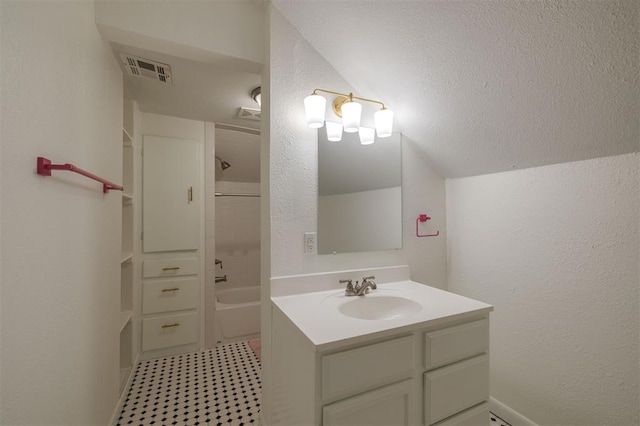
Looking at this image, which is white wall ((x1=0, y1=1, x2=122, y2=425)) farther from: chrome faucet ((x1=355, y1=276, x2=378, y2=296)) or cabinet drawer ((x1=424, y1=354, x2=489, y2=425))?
cabinet drawer ((x1=424, y1=354, x2=489, y2=425))

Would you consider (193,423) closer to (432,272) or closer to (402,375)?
(402,375)

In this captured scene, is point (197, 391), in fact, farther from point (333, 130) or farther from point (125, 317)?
point (333, 130)

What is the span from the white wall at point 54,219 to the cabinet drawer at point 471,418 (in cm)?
142

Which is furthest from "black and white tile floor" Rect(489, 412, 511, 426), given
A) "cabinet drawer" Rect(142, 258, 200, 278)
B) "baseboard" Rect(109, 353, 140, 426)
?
"cabinet drawer" Rect(142, 258, 200, 278)

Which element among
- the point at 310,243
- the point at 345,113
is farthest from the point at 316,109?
the point at 310,243

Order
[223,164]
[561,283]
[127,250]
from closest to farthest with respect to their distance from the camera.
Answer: [561,283] → [127,250] → [223,164]

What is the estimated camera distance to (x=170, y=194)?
7.81ft

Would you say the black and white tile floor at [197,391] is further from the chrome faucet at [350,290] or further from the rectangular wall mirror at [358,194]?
the rectangular wall mirror at [358,194]

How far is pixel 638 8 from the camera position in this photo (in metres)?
0.77

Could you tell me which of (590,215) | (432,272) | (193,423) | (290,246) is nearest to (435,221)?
(432,272)

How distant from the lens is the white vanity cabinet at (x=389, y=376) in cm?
91

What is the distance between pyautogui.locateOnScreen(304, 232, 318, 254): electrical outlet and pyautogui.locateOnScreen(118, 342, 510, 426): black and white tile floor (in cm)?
108

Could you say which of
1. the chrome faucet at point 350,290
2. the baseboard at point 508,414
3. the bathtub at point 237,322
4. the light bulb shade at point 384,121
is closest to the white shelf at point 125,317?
the bathtub at point 237,322

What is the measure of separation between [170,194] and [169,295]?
2.92ft
